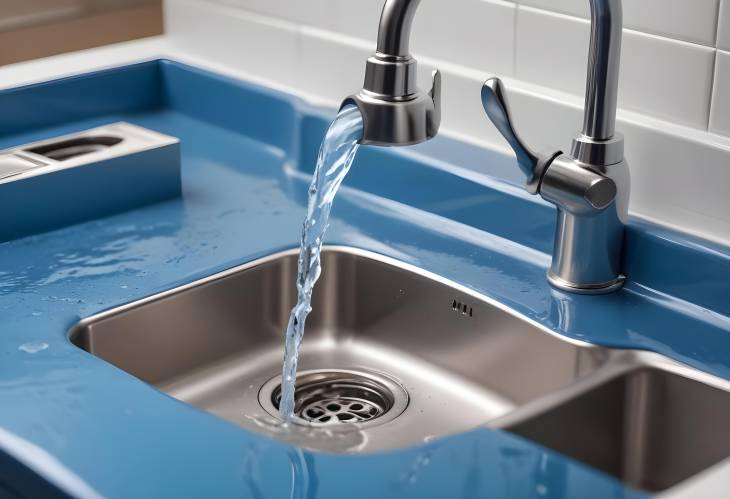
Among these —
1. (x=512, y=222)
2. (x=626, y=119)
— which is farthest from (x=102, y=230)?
(x=626, y=119)

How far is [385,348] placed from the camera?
4.45 ft

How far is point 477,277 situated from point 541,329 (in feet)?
0.40

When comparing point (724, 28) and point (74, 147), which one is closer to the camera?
point (724, 28)

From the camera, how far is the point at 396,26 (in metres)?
1.03

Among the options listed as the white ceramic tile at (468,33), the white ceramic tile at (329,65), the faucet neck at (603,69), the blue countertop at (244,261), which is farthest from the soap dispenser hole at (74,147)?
the faucet neck at (603,69)

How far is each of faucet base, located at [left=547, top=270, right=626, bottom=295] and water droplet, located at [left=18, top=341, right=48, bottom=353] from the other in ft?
1.63

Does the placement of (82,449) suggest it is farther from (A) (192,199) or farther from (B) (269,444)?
(A) (192,199)

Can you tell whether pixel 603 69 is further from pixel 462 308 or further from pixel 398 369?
pixel 398 369

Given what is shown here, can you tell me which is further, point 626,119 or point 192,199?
point 192,199

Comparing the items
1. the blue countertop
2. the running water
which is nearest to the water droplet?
the blue countertop

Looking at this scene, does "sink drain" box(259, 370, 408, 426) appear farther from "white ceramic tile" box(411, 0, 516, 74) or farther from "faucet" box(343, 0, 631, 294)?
"white ceramic tile" box(411, 0, 516, 74)

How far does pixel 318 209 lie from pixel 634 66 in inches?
14.5

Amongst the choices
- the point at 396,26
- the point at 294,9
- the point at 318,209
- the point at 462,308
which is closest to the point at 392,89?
the point at 396,26

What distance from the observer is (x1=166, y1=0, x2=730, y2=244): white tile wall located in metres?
1.20
